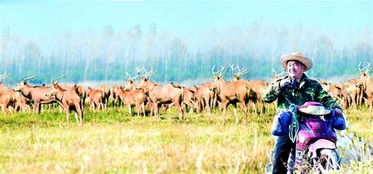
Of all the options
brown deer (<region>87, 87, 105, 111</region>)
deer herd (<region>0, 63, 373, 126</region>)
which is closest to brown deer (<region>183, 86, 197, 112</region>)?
deer herd (<region>0, 63, 373, 126</region>)

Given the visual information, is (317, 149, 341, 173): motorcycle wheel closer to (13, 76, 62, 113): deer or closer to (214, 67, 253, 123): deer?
(214, 67, 253, 123): deer

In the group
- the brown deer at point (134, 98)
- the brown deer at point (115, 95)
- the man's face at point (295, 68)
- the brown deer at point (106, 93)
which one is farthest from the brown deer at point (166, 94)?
the man's face at point (295, 68)

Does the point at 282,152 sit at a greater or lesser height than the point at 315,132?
lesser

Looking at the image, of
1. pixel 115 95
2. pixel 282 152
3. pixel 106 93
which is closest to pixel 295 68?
pixel 282 152

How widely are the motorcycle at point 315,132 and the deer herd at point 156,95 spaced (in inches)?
60.6

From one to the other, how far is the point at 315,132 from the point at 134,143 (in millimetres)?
1914

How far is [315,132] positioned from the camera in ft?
16.0

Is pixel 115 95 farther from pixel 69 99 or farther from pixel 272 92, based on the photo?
pixel 272 92

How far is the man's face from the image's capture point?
16.5 ft

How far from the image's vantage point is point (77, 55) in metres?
7.01

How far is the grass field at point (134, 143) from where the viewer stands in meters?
5.69

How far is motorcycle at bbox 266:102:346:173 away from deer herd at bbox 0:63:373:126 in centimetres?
154

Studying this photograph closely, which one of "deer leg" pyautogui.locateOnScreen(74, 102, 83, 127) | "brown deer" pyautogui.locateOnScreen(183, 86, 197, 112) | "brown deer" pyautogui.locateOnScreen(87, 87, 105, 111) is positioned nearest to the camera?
"deer leg" pyautogui.locateOnScreen(74, 102, 83, 127)

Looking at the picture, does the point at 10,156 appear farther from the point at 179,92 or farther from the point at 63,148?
the point at 179,92
